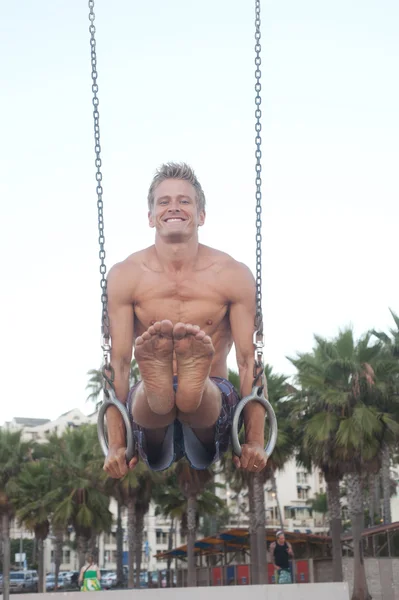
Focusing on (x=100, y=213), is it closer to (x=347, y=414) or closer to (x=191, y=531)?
(x=347, y=414)

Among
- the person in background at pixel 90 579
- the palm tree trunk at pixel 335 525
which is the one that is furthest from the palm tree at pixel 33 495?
the person in background at pixel 90 579

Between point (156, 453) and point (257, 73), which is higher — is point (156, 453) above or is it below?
below

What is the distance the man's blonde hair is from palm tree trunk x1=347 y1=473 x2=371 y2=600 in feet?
67.7

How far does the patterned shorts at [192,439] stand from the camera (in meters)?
7.63

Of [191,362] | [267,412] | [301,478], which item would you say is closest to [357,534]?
[267,412]

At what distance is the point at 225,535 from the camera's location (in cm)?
3669

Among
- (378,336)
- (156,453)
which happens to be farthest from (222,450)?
(378,336)

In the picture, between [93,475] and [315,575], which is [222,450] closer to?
[315,575]

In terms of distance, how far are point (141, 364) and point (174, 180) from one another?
2.01 meters

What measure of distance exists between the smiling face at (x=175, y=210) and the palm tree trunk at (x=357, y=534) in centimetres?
2072

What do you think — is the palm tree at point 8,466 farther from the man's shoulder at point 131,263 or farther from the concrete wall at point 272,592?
the man's shoulder at point 131,263

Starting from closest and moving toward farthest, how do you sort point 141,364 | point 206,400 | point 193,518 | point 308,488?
1. point 141,364
2. point 206,400
3. point 193,518
4. point 308,488

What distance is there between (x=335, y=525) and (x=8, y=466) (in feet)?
53.0

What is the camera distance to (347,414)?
86.5 feet
